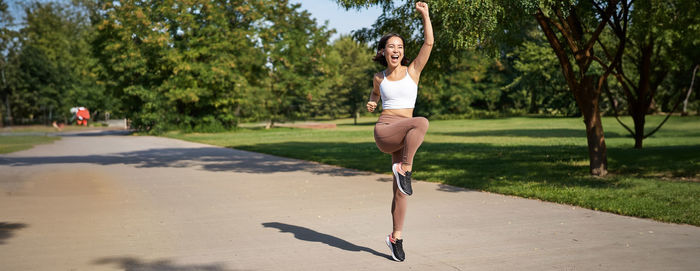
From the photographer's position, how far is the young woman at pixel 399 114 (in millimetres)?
4754

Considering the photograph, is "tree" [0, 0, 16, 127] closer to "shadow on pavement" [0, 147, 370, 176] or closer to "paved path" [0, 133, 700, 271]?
"shadow on pavement" [0, 147, 370, 176]

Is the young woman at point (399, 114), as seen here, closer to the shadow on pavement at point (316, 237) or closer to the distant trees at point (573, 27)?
the shadow on pavement at point (316, 237)

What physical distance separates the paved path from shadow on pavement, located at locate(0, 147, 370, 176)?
106 inches

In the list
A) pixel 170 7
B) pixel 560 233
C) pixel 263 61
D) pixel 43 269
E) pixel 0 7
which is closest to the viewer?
pixel 43 269

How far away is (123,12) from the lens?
37.6m

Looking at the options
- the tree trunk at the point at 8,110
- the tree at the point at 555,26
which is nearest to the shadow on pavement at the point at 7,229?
the tree at the point at 555,26

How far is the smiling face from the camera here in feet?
16.3

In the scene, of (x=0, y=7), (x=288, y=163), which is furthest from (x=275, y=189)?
(x=0, y=7)

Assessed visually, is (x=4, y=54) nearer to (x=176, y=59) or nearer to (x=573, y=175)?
(x=176, y=59)

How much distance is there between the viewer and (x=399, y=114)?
4926 millimetres

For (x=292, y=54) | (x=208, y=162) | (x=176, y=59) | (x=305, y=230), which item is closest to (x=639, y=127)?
(x=208, y=162)

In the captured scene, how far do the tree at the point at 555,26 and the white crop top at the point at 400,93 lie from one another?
4.20 m

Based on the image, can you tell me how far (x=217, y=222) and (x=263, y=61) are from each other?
125 feet

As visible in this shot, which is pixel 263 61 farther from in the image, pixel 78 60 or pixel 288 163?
pixel 78 60
